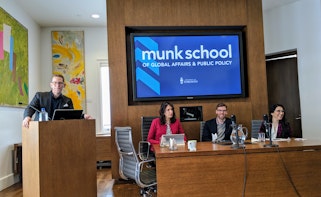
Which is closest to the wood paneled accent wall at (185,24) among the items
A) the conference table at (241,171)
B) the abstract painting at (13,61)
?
the abstract painting at (13,61)

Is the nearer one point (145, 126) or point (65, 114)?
point (65, 114)

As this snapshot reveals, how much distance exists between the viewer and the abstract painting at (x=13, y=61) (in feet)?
14.8

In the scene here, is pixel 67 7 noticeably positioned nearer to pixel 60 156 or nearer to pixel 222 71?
pixel 222 71

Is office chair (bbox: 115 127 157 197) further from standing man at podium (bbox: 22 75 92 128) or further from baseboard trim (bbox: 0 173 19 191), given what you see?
baseboard trim (bbox: 0 173 19 191)

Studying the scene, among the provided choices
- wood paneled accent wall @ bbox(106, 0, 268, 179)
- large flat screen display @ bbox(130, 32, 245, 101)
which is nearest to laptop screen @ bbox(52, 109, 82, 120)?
wood paneled accent wall @ bbox(106, 0, 268, 179)

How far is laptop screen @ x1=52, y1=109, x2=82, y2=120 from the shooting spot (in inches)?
103

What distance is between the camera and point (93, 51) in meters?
6.65

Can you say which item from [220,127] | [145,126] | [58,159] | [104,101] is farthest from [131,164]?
[104,101]

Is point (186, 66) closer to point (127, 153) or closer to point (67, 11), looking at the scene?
point (127, 153)

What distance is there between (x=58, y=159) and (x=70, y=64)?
14.4 feet

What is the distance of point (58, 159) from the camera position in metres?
2.50

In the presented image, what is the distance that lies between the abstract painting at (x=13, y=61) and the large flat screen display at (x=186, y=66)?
1929 millimetres

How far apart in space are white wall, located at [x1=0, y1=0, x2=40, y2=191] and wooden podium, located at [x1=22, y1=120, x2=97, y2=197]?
2.20 metres

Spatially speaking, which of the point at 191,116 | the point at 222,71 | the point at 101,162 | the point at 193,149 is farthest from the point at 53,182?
the point at 101,162
